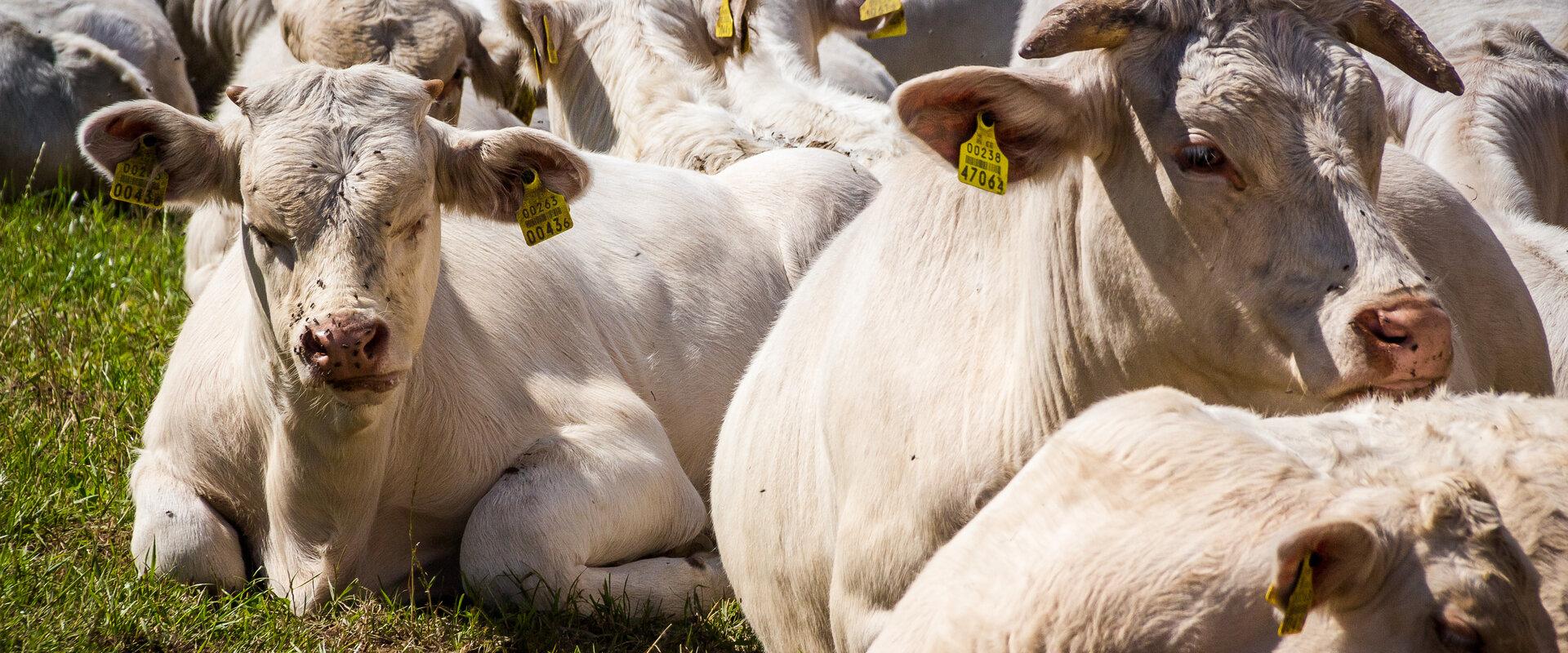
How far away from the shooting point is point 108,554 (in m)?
4.72

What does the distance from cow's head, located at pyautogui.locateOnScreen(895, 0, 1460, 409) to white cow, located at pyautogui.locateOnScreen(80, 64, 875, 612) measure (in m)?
1.68

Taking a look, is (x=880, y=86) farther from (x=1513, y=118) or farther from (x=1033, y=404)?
(x=1033, y=404)

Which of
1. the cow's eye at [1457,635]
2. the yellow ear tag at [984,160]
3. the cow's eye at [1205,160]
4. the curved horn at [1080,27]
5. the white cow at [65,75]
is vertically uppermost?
the curved horn at [1080,27]

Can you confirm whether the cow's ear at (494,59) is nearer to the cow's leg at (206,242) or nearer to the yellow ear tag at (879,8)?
the cow's leg at (206,242)

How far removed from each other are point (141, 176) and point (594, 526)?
166 centimetres

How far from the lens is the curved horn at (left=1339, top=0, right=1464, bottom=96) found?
11.0 feet

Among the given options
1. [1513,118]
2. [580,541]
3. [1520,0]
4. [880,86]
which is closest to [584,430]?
[580,541]

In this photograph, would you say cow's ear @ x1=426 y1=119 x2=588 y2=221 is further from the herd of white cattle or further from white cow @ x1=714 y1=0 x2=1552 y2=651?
white cow @ x1=714 y1=0 x2=1552 y2=651

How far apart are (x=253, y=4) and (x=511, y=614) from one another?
7.14 metres

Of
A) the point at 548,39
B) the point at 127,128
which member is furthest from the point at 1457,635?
the point at 548,39

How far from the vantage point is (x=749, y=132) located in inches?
290

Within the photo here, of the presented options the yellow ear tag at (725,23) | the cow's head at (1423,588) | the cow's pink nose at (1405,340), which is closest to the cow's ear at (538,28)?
the yellow ear tag at (725,23)

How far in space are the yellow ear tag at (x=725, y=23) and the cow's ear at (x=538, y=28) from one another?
76 cm

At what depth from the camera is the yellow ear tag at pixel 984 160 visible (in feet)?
10.6
